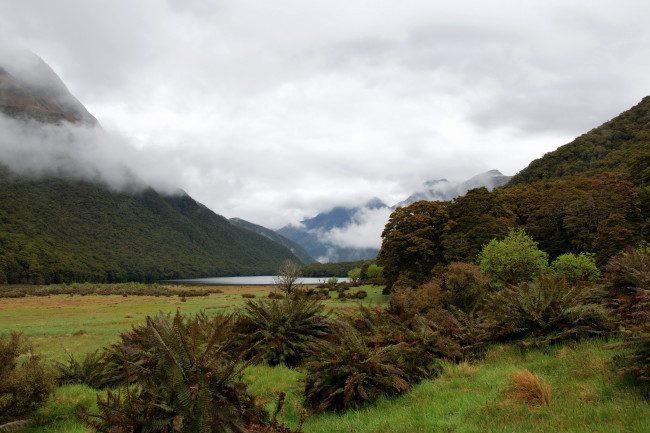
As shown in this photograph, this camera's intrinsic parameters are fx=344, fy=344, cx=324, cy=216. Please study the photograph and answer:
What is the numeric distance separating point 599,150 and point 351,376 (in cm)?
8546

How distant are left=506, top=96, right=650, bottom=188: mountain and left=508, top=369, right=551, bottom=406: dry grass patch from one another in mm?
68138

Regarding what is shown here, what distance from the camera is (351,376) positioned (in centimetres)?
634

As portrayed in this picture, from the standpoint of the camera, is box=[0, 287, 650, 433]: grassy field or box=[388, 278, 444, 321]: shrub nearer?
box=[0, 287, 650, 433]: grassy field

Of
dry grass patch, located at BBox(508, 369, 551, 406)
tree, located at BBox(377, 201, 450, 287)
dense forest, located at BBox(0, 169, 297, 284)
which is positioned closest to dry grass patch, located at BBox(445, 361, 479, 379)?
dry grass patch, located at BBox(508, 369, 551, 406)

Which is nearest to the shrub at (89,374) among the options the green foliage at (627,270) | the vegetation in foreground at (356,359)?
the vegetation in foreground at (356,359)

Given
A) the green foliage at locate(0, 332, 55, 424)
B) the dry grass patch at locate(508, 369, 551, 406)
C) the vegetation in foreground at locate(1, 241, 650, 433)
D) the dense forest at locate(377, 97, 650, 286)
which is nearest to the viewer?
the vegetation in foreground at locate(1, 241, 650, 433)

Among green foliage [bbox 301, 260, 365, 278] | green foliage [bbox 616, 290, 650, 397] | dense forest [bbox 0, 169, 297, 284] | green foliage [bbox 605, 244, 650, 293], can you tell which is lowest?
green foliage [bbox 301, 260, 365, 278]

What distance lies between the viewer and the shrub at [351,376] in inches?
248

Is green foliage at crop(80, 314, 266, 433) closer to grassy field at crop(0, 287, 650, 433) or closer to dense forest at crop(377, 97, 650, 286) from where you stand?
grassy field at crop(0, 287, 650, 433)

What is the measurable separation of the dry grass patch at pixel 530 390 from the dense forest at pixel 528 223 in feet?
81.4

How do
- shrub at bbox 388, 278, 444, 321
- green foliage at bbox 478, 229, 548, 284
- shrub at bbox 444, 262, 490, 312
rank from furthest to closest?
1. green foliage at bbox 478, 229, 548, 284
2. shrub at bbox 444, 262, 490, 312
3. shrub at bbox 388, 278, 444, 321

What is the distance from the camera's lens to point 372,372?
6.52 meters

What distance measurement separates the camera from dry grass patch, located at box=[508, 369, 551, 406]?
469 cm

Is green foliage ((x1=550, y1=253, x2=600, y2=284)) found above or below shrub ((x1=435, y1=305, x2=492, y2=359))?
below
